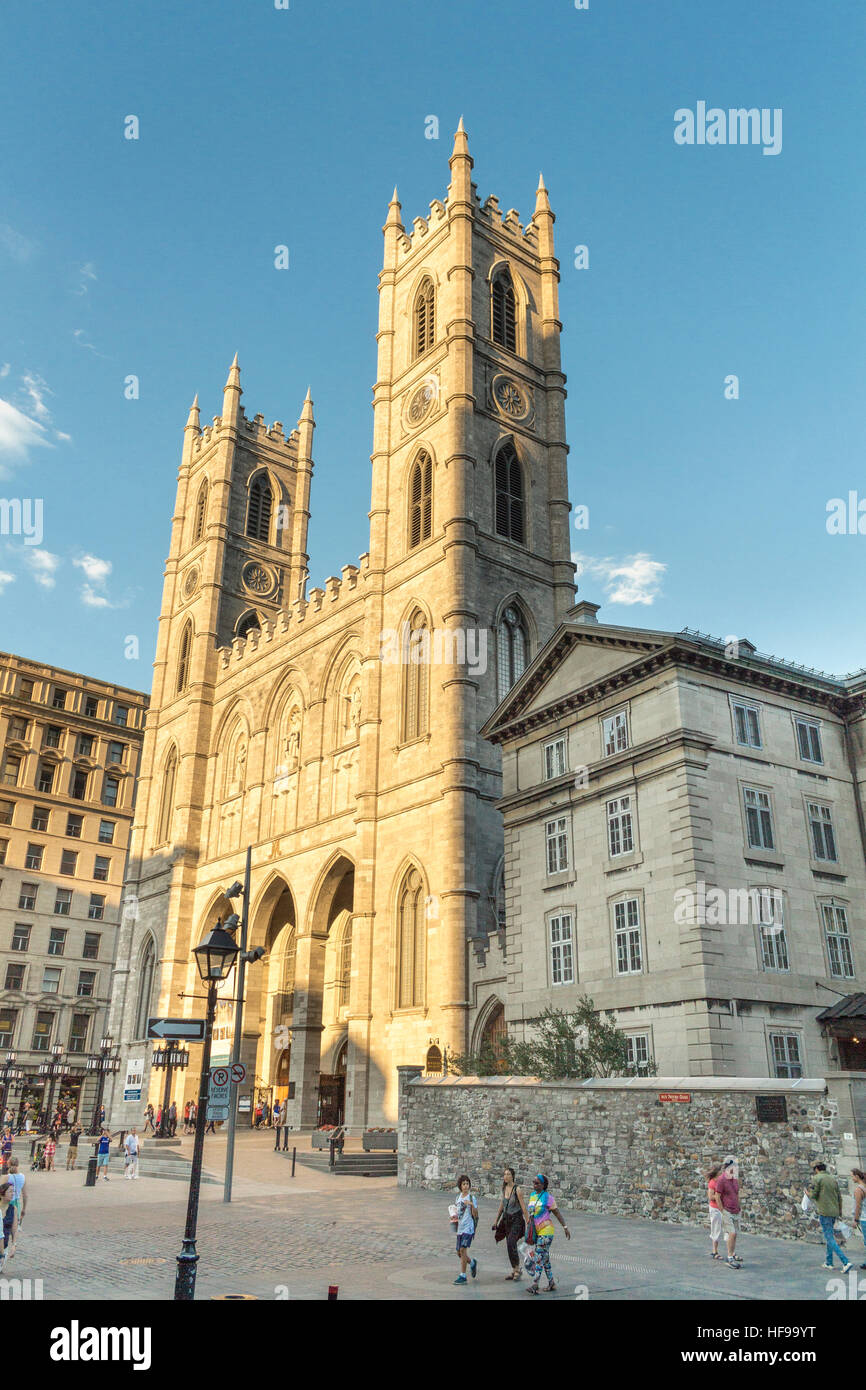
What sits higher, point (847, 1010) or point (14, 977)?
point (14, 977)

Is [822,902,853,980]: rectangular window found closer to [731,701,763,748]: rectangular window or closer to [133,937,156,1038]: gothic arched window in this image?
[731,701,763,748]: rectangular window

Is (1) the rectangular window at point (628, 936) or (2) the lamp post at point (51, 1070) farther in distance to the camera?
(2) the lamp post at point (51, 1070)

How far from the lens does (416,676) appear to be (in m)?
43.8

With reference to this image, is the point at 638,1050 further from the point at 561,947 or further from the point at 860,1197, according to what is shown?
the point at 860,1197

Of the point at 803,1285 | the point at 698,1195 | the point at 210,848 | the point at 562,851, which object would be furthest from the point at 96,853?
the point at 803,1285

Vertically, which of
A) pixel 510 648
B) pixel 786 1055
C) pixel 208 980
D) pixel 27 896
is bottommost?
pixel 786 1055

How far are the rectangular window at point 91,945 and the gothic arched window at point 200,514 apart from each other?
88.0 ft

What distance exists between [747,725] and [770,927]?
523 cm

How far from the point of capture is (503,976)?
34.5 metres

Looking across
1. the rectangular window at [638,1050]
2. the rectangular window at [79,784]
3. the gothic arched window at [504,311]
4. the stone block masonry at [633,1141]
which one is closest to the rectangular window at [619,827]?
the rectangular window at [638,1050]

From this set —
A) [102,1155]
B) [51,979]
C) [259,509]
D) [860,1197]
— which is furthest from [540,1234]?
[259,509]

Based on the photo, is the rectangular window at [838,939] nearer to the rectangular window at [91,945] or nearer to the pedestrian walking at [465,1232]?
the pedestrian walking at [465,1232]

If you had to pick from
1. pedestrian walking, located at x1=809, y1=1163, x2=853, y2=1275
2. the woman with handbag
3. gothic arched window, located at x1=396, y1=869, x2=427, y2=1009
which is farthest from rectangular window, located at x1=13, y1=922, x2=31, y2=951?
pedestrian walking, located at x1=809, y1=1163, x2=853, y2=1275

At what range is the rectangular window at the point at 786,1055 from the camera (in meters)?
24.2
